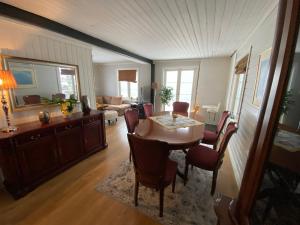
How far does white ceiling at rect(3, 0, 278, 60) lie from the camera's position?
63.8 inches

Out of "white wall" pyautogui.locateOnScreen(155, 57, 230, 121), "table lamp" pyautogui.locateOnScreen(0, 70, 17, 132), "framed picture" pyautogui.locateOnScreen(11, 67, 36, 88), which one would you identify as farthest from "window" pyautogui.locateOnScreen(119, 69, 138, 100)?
"table lamp" pyautogui.locateOnScreen(0, 70, 17, 132)

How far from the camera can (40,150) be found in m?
1.96

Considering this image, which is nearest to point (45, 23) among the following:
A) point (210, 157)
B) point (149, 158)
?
point (149, 158)

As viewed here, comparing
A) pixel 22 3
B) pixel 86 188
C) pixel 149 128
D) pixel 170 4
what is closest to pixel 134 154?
pixel 149 128

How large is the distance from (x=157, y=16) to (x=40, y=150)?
255cm

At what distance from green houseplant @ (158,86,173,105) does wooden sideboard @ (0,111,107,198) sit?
141 inches

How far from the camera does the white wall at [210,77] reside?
485 cm

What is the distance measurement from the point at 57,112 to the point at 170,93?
13.7 feet

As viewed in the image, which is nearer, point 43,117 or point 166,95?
point 43,117

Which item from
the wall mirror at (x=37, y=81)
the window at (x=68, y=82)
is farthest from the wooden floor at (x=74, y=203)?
the window at (x=68, y=82)

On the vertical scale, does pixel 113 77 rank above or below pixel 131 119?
above

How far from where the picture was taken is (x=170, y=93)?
5750 millimetres

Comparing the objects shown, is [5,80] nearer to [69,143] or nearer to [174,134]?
[69,143]

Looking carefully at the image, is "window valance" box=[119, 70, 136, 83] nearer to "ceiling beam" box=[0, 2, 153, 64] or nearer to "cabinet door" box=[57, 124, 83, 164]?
"ceiling beam" box=[0, 2, 153, 64]
